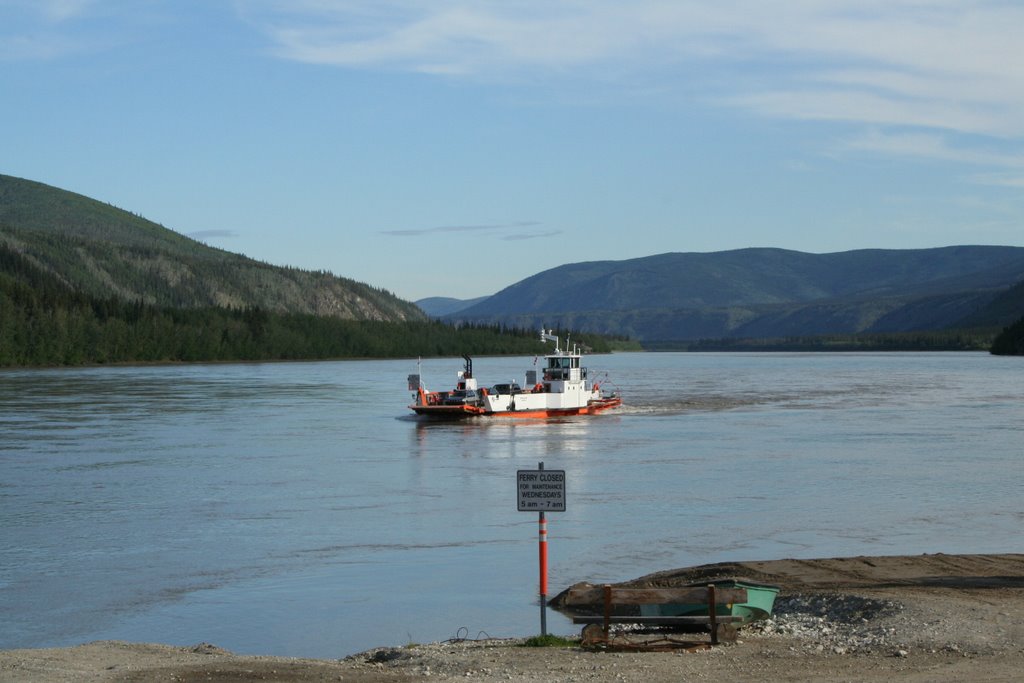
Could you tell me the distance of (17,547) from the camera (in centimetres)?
2894

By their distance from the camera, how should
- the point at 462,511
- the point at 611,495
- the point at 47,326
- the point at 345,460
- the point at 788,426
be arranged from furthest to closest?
1. the point at 47,326
2. the point at 788,426
3. the point at 345,460
4. the point at 611,495
5. the point at 462,511

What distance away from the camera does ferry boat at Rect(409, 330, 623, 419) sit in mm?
77750

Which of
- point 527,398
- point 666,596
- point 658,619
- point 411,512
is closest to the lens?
point 666,596

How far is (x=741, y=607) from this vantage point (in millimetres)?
19547

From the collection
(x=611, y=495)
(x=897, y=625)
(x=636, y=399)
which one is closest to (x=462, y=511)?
(x=611, y=495)

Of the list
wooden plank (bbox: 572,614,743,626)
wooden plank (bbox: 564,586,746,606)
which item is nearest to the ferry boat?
wooden plank (bbox: 572,614,743,626)

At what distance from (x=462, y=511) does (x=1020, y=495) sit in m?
16.1

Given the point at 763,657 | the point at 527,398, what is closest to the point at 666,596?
the point at 763,657

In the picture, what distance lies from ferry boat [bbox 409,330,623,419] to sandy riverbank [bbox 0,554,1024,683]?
56.3 metres

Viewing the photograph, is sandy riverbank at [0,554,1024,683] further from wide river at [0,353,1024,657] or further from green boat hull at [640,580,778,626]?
wide river at [0,353,1024,657]

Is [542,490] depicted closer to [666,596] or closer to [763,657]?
[666,596]

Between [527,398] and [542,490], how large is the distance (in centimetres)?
6020

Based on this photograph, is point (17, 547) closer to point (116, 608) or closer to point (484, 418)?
point (116, 608)

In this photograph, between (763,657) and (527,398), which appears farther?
(527,398)
